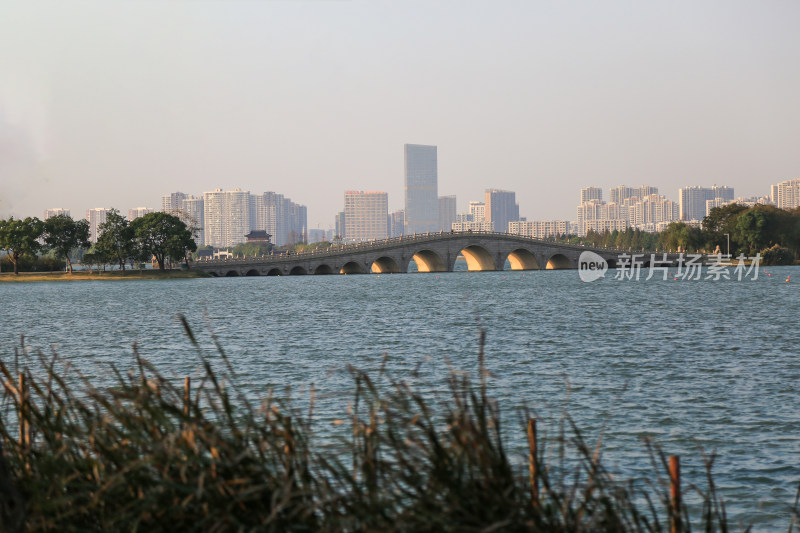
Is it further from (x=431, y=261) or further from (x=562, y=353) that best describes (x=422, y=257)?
(x=562, y=353)

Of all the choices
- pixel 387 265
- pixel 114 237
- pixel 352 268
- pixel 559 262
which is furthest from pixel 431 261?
pixel 114 237

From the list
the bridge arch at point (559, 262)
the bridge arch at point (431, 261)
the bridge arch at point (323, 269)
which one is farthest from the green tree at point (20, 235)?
A: the bridge arch at point (559, 262)

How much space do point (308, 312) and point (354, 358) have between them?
72.2 feet

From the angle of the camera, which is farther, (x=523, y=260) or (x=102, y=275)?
(x=523, y=260)

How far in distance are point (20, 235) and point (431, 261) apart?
185 feet

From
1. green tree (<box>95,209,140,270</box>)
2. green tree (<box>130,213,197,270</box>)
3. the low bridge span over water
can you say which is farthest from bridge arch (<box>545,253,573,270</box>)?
green tree (<box>95,209,140,270</box>)

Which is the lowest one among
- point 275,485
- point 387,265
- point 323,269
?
point 275,485

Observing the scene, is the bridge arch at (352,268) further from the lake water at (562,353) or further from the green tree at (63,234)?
the lake water at (562,353)

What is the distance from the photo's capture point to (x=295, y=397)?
18141 mm

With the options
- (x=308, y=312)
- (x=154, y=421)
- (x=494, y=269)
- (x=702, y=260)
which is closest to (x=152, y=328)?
(x=308, y=312)

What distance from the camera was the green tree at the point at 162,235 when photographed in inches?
3824

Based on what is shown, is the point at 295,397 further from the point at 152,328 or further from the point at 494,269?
the point at 494,269

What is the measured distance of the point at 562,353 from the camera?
27.6 meters

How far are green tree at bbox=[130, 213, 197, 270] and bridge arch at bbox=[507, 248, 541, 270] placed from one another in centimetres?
5161
